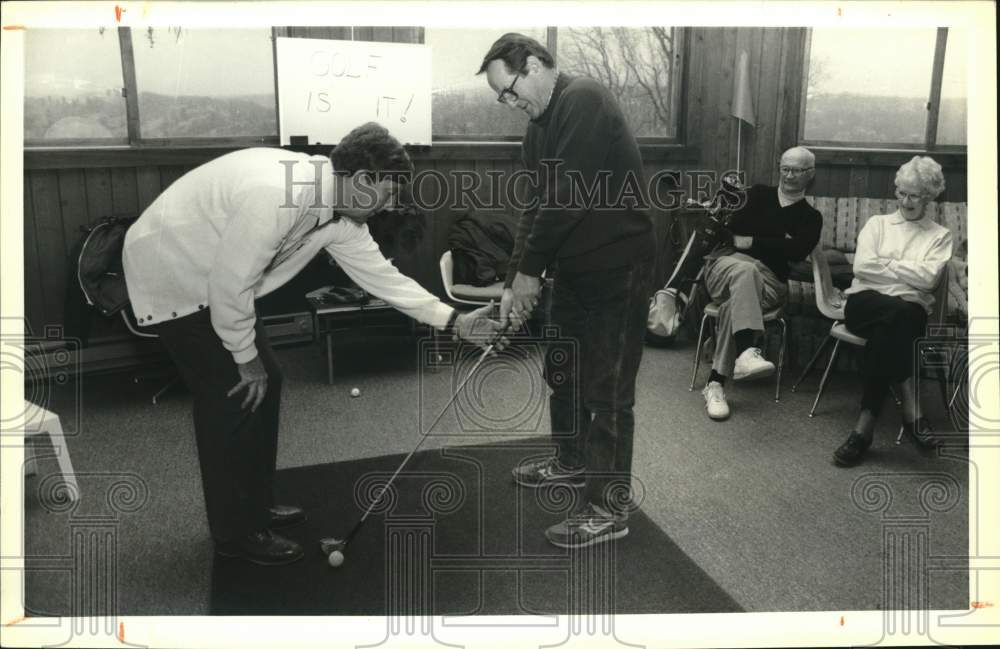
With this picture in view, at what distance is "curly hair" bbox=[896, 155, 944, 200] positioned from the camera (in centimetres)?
191

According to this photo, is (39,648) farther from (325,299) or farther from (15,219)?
(325,299)

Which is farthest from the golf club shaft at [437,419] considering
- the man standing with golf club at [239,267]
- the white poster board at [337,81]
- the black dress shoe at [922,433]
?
the black dress shoe at [922,433]

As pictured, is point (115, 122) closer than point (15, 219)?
No

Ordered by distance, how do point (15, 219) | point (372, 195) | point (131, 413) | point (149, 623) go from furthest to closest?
point (131, 413) → point (372, 195) → point (149, 623) → point (15, 219)

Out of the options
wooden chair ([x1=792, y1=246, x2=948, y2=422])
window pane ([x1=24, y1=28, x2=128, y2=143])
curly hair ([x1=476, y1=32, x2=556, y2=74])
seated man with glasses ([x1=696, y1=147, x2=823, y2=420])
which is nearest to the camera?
window pane ([x1=24, y1=28, x2=128, y2=143])

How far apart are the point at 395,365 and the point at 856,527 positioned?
1.44m

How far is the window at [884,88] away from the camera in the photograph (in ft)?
5.82

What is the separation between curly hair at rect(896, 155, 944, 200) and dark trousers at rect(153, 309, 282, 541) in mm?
1680

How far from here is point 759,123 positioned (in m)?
2.30

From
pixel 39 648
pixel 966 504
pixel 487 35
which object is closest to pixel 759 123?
pixel 487 35

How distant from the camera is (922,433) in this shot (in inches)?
90.4

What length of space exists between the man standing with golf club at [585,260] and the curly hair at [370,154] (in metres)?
0.33

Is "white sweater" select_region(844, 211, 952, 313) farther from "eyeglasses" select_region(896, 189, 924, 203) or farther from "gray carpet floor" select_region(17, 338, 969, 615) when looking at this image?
"gray carpet floor" select_region(17, 338, 969, 615)

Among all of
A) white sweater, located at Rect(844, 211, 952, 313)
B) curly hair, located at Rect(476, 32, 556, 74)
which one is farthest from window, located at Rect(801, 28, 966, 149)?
curly hair, located at Rect(476, 32, 556, 74)
